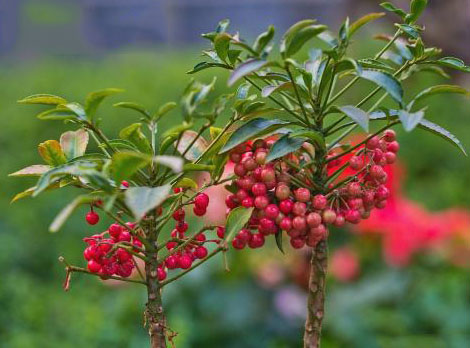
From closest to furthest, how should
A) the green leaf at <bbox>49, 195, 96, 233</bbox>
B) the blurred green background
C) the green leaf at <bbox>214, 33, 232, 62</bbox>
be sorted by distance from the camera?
the green leaf at <bbox>49, 195, 96, 233</bbox>
the green leaf at <bbox>214, 33, 232, 62</bbox>
the blurred green background

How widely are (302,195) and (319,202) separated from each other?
0.02m

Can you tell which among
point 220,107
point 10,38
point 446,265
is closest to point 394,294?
point 446,265

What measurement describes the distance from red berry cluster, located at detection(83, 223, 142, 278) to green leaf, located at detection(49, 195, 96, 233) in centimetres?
8

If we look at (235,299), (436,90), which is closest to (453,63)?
(436,90)

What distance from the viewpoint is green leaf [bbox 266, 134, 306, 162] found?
0.66m

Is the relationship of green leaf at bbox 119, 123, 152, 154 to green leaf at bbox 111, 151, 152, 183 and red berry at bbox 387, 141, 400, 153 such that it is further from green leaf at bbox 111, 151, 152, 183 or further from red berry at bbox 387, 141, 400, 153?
red berry at bbox 387, 141, 400, 153

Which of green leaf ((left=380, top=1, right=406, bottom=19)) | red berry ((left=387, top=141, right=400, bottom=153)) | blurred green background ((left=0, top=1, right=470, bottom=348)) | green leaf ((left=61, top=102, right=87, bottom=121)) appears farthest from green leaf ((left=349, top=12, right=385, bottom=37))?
blurred green background ((left=0, top=1, right=470, bottom=348))

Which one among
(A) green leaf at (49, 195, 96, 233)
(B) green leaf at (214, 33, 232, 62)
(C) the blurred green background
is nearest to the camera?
(A) green leaf at (49, 195, 96, 233)

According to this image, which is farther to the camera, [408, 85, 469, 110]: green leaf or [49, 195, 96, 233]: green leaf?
[408, 85, 469, 110]: green leaf

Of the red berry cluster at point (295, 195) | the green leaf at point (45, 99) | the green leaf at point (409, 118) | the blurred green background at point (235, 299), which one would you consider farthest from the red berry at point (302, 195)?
the blurred green background at point (235, 299)

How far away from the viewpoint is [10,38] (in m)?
6.83

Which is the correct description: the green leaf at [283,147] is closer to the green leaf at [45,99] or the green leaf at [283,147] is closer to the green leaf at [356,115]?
the green leaf at [356,115]

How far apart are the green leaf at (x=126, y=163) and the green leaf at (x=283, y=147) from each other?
11cm

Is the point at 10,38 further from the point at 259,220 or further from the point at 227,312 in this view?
the point at 259,220
